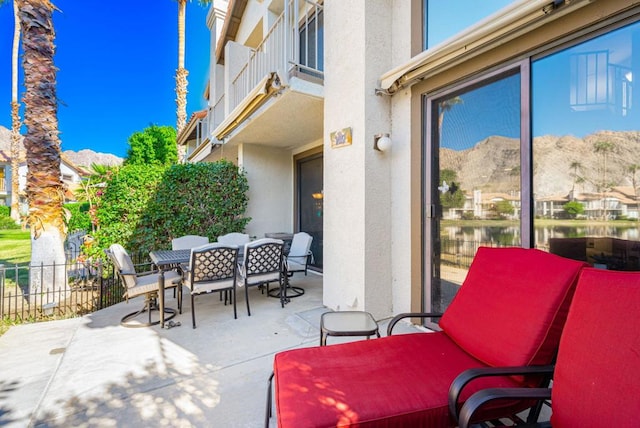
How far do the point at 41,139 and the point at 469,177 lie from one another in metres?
7.22

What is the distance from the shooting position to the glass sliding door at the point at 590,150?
2355 mm

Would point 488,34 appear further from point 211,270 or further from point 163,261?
point 163,261

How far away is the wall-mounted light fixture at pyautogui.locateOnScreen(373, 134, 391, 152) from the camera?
4.03 metres

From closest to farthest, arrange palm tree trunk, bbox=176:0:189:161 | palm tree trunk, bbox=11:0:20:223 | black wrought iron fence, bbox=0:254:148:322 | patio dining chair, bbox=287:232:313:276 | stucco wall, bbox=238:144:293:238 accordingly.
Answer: black wrought iron fence, bbox=0:254:148:322 → patio dining chair, bbox=287:232:313:276 → stucco wall, bbox=238:144:293:238 → palm tree trunk, bbox=176:0:189:161 → palm tree trunk, bbox=11:0:20:223

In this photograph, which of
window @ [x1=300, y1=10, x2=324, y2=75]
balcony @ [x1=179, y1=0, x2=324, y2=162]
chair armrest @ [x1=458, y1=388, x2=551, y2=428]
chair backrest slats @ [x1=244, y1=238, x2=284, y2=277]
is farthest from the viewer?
window @ [x1=300, y1=10, x2=324, y2=75]

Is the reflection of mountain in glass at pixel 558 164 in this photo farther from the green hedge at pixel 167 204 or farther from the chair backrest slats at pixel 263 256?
the green hedge at pixel 167 204

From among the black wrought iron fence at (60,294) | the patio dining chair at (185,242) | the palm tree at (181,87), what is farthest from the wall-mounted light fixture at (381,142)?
the palm tree at (181,87)

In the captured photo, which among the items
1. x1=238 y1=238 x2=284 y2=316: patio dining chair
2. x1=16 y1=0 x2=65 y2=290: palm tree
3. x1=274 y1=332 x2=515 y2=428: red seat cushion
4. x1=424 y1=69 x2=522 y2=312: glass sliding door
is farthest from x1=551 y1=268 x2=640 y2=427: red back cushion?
x1=16 y1=0 x2=65 y2=290: palm tree

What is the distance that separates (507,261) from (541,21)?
84.1 inches

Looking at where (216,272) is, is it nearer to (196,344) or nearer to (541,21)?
(196,344)

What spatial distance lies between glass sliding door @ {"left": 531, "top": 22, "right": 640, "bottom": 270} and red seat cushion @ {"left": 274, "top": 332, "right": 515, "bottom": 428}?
5.01 ft

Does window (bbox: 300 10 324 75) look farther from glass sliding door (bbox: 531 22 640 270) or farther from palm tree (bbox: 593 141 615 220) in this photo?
palm tree (bbox: 593 141 615 220)

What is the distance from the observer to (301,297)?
536 cm

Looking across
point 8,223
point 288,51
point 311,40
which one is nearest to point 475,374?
point 288,51
